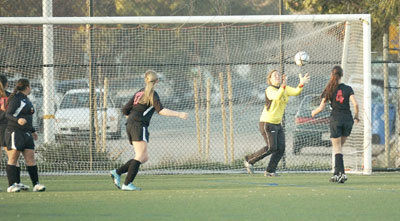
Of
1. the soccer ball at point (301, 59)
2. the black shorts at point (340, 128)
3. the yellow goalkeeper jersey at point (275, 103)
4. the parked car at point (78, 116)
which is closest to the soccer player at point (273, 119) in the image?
the yellow goalkeeper jersey at point (275, 103)

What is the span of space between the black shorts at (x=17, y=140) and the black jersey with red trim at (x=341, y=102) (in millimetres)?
4775

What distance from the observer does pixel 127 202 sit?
930 cm

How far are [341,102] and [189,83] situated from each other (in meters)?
4.50

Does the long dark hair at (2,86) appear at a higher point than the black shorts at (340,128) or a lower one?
higher

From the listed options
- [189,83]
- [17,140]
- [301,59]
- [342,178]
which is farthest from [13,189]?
[189,83]

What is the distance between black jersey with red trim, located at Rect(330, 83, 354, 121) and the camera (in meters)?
12.2

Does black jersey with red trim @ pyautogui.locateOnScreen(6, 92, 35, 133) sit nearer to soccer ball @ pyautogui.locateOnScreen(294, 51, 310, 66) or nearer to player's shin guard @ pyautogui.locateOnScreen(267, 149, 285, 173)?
player's shin guard @ pyautogui.locateOnScreen(267, 149, 285, 173)

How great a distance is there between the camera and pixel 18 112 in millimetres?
10711

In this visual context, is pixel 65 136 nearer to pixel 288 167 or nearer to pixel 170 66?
pixel 170 66

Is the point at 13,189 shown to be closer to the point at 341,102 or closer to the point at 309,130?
Answer: the point at 341,102

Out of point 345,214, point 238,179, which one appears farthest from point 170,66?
point 345,214

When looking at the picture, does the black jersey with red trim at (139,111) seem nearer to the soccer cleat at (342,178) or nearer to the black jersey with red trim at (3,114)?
the black jersey with red trim at (3,114)

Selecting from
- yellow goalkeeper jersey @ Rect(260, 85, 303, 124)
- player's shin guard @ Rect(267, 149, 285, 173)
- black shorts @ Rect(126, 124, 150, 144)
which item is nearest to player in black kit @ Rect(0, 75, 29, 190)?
black shorts @ Rect(126, 124, 150, 144)

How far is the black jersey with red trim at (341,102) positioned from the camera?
39.9 feet
